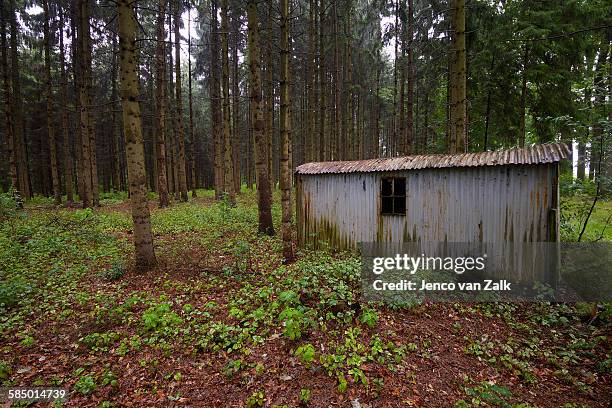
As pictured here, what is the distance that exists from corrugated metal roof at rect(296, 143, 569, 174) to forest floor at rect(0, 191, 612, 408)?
343 centimetres

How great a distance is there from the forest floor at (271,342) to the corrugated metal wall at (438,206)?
2.00m

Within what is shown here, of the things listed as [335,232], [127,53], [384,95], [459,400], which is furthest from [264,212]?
[384,95]

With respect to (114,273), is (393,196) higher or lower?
higher

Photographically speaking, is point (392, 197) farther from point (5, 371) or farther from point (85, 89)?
point (85, 89)

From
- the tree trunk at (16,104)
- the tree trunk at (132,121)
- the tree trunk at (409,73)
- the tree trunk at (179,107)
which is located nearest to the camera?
the tree trunk at (132,121)

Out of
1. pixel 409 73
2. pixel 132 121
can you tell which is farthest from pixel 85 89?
pixel 409 73

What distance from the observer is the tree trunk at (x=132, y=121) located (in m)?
7.05

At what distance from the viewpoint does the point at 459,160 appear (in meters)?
8.57

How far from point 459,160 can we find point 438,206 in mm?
1437

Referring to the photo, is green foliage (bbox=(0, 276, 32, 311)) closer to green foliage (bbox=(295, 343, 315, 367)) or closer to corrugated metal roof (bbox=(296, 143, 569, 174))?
green foliage (bbox=(295, 343, 315, 367))

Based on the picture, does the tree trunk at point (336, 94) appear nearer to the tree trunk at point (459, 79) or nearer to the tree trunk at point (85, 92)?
the tree trunk at point (459, 79)

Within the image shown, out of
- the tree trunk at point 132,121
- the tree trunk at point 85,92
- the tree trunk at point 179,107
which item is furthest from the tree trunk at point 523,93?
the tree trunk at point 85,92

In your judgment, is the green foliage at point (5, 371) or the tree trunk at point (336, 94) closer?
the green foliage at point (5, 371)

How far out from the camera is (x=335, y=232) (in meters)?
10.6
